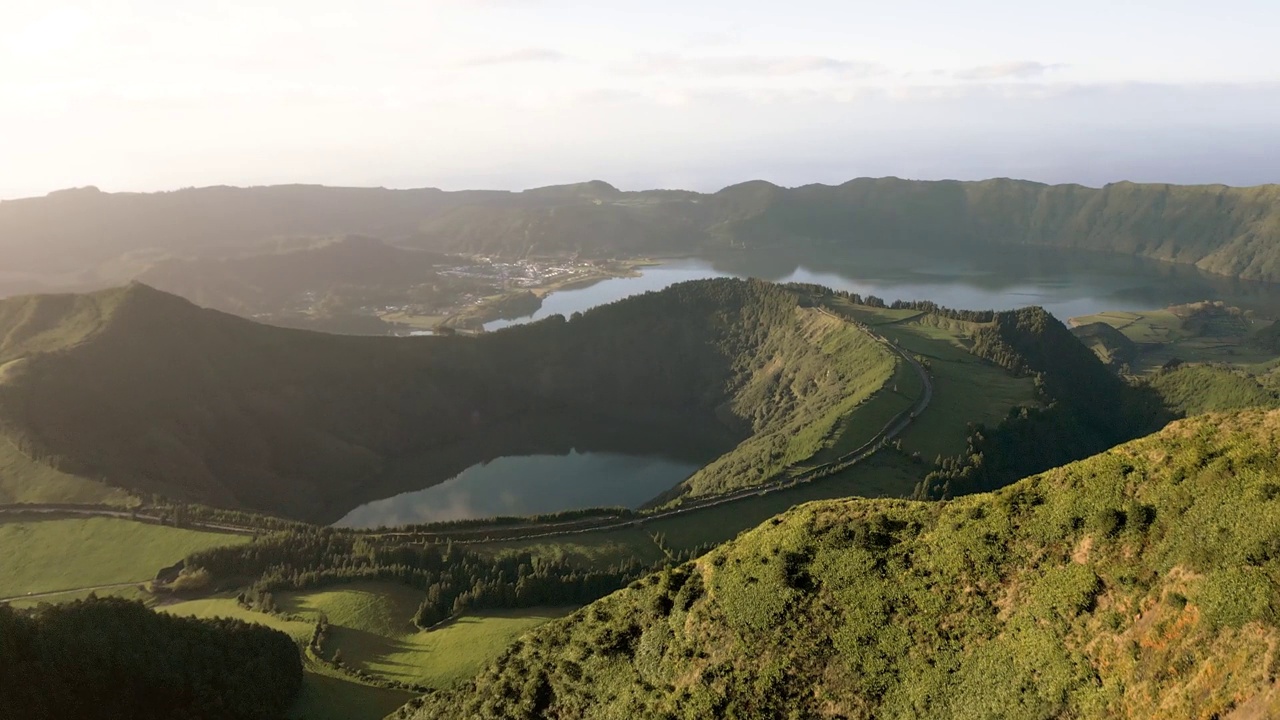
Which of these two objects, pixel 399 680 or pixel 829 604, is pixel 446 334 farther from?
pixel 829 604

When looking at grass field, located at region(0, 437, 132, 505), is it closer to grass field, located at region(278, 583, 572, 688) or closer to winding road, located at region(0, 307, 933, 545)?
winding road, located at region(0, 307, 933, 545)

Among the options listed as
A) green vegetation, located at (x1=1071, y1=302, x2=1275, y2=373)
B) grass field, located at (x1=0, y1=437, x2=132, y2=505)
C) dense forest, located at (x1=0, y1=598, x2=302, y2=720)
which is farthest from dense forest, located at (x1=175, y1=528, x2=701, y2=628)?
green vegetation, located at (x1=1071, y1=302, x2=1275, y2=373)

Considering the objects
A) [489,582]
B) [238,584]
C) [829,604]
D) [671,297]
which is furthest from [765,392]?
[829,604]

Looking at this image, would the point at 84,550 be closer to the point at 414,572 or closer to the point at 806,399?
the point at 414,572

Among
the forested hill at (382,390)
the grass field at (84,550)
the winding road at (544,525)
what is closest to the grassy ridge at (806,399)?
the forested hill at (382,390)

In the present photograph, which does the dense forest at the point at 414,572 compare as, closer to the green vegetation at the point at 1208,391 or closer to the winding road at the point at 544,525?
the winding road at the point at 544,525
